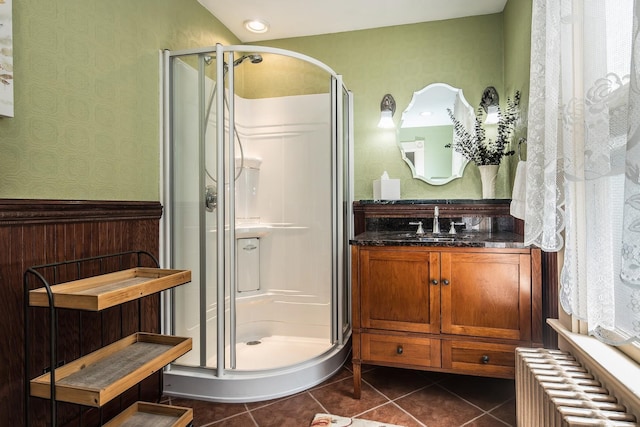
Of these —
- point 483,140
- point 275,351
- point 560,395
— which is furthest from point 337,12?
point 560,395

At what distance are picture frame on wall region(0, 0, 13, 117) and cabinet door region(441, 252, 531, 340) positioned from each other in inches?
73.9

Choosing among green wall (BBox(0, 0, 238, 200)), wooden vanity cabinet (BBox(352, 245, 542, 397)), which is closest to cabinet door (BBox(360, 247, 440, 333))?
wooden vanity cabinet (BBox(352, 245, 542, 397))

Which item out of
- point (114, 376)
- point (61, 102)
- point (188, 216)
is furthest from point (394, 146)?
point (114, 376)

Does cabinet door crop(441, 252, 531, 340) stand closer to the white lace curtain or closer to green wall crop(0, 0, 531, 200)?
the white lace curtain

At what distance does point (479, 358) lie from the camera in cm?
185

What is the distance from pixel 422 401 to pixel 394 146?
66.4 inches

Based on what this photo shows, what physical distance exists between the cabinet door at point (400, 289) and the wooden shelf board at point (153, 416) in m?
0.95

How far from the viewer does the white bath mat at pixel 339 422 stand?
5.80 ft

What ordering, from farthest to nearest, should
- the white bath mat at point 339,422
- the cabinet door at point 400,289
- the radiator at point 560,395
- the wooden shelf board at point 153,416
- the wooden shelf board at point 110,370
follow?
the cabinet door at point 400,289
the white bath mat at point 339,422
the wooden shelf board at point 153,416
the wooden shelf board at point 110,370
the radiator at point 560,395

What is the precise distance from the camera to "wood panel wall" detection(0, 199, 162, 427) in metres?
1.33

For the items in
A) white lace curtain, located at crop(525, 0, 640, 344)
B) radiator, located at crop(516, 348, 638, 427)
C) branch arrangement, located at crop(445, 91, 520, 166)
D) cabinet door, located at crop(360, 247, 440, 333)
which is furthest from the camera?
branch arrangement, located at crop(445, 91, 520, 166)

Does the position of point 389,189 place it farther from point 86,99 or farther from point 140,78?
point 86,99

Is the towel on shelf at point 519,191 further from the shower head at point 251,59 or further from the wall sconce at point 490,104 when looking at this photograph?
the shower head at point 251,59

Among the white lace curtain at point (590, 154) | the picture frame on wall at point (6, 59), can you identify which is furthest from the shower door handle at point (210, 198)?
the white lace curtain at point (590, 154)
